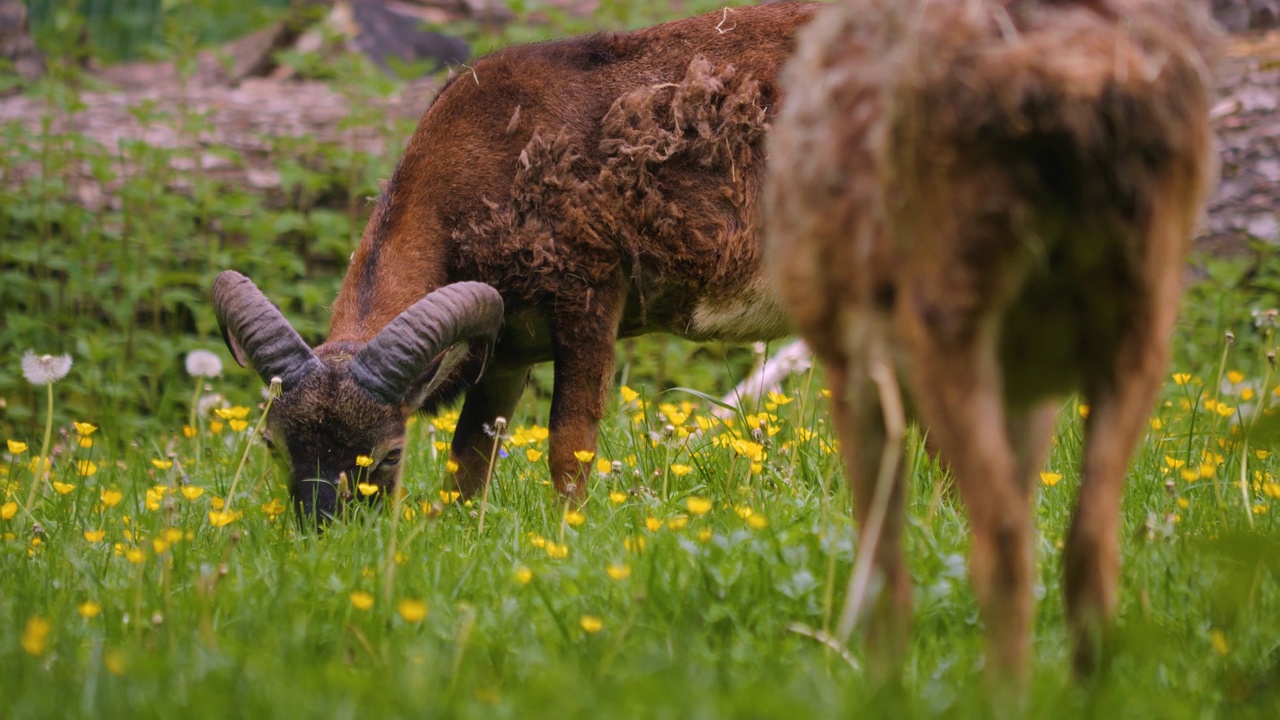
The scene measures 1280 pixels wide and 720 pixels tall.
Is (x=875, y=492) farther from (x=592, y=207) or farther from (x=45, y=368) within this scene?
(x=45, y=368)

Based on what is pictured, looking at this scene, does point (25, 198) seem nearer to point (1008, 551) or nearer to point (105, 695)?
point (105, 695)

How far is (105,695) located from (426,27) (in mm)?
7819

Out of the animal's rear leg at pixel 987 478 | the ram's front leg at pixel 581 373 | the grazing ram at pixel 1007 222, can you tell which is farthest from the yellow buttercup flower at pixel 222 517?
the animal's rear leg at pixel 987 478

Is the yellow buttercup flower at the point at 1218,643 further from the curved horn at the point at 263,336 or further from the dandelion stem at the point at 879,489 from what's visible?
the curved horn at the point at 263,336

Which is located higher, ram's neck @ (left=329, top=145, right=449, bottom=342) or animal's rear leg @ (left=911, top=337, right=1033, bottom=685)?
animal's rear leg @ (left=911, top=337, right=1033, bottom=685)

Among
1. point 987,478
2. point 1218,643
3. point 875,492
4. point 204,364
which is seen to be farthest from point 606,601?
point 204,364

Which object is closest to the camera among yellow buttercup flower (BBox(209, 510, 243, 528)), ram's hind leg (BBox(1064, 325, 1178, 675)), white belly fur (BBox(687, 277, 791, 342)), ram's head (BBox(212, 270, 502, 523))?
ram's hind leg (BBox(1064, 325, 1178, 675))

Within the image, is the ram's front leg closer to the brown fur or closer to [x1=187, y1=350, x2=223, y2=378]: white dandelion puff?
Answer: the brown fur

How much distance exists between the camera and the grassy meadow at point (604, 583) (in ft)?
7.72

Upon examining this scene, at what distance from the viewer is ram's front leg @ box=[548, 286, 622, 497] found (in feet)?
16.6

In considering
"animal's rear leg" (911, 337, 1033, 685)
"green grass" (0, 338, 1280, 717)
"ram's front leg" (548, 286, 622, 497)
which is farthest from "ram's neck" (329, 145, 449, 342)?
"animal's rear leg" (911, 337, 1033, 685)

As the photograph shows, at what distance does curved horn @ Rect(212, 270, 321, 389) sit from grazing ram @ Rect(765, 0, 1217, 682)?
2.78 meters

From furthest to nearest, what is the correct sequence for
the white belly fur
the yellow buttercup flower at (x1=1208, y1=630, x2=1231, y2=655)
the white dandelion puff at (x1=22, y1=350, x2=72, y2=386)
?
the white belly fur → the white dandelion puff at (x1=22, y1=350, x2=72, y2=386) → the yellow buttercup flower at (x1=1208, y1=630, x2=1231, y2=655)

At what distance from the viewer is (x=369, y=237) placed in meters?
5.30
